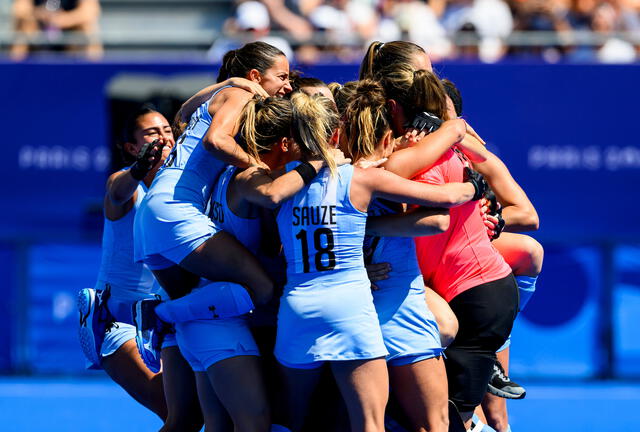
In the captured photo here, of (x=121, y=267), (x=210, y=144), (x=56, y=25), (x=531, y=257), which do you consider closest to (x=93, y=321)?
(x=121, y=267)

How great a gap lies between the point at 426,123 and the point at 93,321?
1906mm

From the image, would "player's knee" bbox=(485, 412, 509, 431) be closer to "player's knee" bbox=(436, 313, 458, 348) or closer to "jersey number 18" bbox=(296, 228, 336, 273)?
"player's knee" bbox=(436, 313, 458, 348)

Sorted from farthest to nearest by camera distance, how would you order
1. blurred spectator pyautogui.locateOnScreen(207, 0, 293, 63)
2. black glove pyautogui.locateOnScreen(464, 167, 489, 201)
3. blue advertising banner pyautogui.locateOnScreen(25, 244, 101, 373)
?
blurred spectator pyautogui.locateOnScreen(207, 0, 293, 63), blue advertising banner pyautogui.locateOnScreen(25, 244, 101, 373), black glove pyautogui.locateOnScreen(464, 167, 489, 201)

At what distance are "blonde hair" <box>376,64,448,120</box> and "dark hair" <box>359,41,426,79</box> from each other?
0.49ft

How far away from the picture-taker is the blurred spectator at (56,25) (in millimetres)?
10445

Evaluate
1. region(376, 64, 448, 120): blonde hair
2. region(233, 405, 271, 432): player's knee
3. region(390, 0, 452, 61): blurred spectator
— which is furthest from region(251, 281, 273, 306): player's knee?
region(390, 0, 452, 61): blurred spectator

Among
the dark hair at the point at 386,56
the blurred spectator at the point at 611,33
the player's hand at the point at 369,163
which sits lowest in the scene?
the player's hand at the point at 369,163

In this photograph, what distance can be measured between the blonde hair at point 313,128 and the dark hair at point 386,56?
503 mm

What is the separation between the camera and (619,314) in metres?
8.30

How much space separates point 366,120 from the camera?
4332mm

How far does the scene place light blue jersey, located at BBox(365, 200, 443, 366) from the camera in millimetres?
4238

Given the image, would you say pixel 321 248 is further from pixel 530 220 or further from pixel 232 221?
pixel 530 220

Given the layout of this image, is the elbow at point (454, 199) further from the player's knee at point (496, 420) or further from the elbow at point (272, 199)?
the player's knee at point (496, 420)

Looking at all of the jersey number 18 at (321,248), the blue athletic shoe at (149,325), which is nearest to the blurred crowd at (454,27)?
the blue athletic shoe at (149,325)
